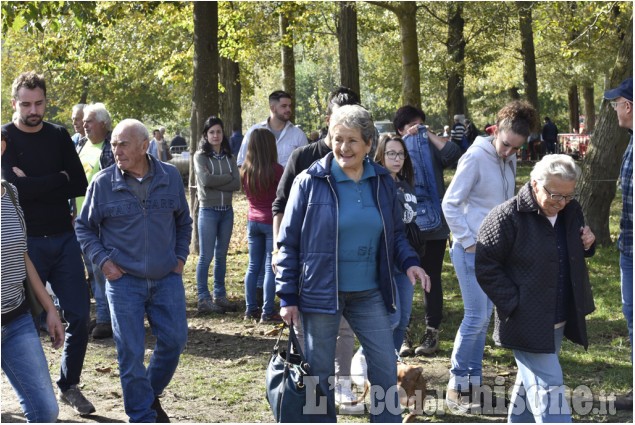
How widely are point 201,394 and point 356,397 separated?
124 cm

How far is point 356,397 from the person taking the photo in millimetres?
6078

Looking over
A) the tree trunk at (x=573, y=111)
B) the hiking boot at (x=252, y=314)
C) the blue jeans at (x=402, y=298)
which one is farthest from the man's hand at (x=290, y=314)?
the tree trunk at (x=573, y=111)

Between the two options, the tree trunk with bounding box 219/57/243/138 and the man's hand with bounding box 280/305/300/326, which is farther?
the tree trunk with bounding box 219/57/243/138

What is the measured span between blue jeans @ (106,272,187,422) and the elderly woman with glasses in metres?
2.06

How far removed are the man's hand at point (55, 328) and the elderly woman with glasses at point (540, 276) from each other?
2.38 m

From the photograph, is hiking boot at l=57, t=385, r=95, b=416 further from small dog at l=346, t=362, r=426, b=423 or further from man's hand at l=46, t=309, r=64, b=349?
small dog at l=346, t=362, r=426, b=423

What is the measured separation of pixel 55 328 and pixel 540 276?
2.69m

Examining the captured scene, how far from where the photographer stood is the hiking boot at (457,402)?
5867 millimetres

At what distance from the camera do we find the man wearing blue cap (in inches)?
225

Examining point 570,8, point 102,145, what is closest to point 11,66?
point 570,8

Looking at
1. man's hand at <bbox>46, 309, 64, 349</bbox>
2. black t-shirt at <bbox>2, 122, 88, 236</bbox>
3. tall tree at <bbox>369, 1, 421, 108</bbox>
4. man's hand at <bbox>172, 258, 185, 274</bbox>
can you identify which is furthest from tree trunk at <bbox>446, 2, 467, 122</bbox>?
man's hand at <bbox>46, 309, 64, 349</bbox>

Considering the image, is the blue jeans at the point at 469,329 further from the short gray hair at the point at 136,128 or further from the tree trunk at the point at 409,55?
the tree trunk at the point at 409,55

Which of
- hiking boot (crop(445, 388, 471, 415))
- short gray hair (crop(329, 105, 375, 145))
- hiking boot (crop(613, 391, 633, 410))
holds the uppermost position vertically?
short gray hair (crop(329, 105, 375, 145))

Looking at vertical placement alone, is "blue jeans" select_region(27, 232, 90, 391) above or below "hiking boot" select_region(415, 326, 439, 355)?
above
